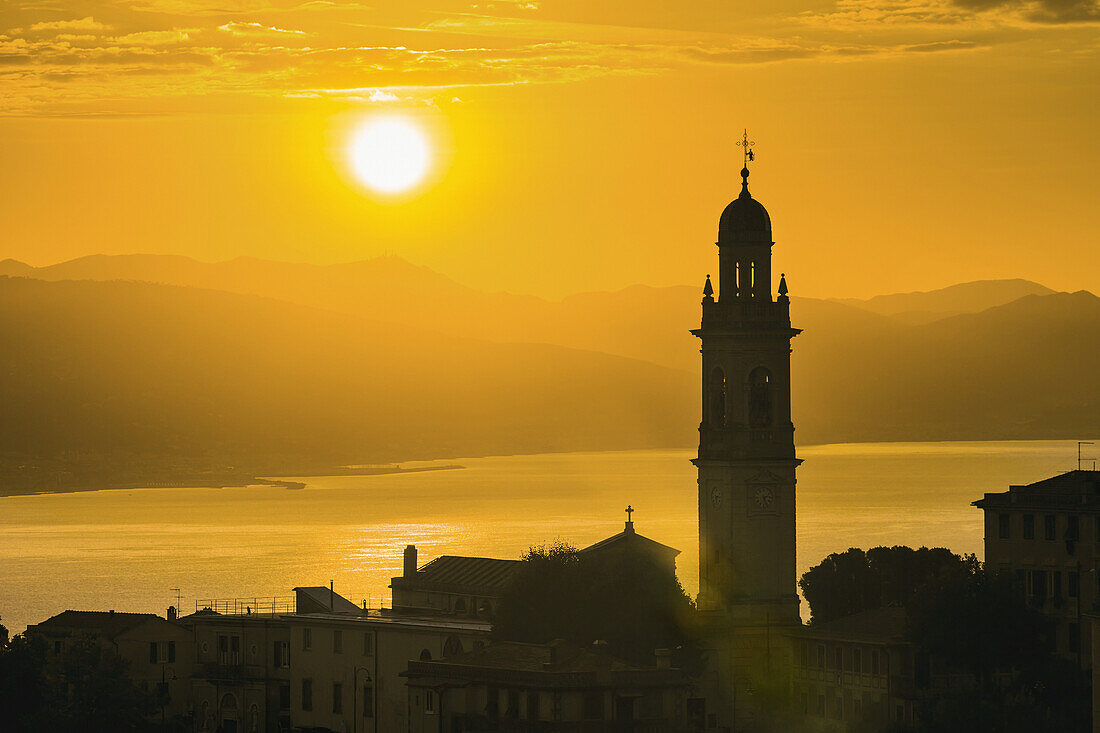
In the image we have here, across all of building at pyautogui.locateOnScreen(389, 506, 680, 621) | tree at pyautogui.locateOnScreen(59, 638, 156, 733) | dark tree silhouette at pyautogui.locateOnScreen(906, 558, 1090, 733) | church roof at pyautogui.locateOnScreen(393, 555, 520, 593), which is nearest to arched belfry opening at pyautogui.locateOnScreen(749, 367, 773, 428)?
building at pyautogui.locateOnScreen(389, 506, 680, 621)

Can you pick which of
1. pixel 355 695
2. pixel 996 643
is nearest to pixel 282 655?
pixel 355 695

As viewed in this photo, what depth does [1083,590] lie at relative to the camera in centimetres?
9000

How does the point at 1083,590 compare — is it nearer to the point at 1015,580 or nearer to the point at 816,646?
the point at 1015,580

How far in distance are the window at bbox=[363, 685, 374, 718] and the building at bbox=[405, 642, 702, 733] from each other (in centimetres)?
1095

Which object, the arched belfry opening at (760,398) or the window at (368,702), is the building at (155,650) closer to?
the window at (368,702)

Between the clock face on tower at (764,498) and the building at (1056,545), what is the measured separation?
1114 cm

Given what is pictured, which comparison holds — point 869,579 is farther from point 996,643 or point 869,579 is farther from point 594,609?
point 594,609

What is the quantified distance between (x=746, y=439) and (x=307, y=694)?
913 inches

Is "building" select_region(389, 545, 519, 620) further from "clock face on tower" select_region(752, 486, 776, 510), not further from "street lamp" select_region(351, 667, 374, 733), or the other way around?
"clock face on tower" select_region(752, 486, 776, 510)

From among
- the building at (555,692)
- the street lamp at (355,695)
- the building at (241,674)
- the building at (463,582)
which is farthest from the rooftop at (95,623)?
the building at (555,692)

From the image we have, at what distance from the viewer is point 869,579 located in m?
108

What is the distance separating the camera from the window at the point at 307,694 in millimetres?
95938

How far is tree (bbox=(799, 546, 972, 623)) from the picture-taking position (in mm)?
106562

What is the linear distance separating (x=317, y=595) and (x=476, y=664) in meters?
30.6
